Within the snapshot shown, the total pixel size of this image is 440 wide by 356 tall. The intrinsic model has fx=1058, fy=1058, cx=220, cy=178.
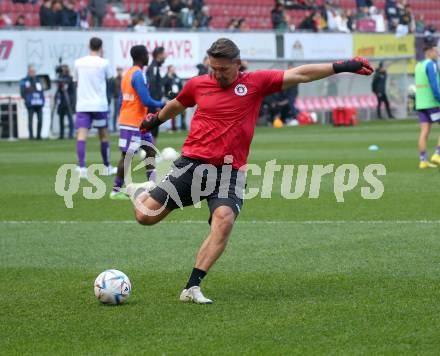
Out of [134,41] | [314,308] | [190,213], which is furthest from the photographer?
[134,41]

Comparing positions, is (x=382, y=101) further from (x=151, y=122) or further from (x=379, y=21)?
(x=151, y=122)

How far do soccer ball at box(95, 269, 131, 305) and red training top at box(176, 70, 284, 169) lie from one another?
1096 mm

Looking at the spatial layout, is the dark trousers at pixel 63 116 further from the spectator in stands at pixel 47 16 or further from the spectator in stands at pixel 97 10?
the spectator in stands at pixel 97 10

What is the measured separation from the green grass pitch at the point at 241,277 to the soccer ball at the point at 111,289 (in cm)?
9

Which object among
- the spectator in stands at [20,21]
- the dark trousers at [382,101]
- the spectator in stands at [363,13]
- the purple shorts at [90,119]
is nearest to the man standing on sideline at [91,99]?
the purple shorts at [90,119]

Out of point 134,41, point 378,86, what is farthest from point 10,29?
point 378,86

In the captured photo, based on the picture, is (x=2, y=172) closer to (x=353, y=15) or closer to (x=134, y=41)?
(x=134, y=41)

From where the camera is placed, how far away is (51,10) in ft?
110

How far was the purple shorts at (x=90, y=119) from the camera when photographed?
17719 mm

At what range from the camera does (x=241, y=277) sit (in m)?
8.66

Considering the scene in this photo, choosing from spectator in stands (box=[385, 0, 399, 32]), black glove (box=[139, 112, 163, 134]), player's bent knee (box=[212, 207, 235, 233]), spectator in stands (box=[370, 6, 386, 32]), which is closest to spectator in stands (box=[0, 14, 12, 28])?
spectator in stands (box=[370, 6, 386, 32])

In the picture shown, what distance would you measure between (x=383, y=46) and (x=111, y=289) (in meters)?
36.9

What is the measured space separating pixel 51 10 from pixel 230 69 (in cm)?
2688

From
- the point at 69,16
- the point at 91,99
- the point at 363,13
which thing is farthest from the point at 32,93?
the point at 363,13
